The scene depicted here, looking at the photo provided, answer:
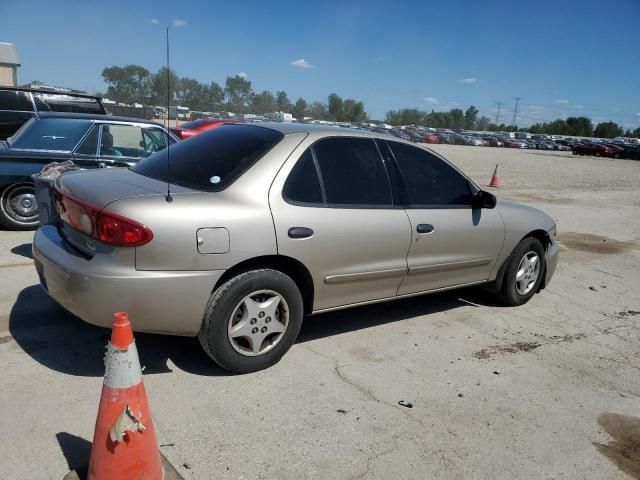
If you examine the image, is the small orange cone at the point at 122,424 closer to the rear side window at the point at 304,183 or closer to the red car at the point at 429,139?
the rear side window at the point at 304,183

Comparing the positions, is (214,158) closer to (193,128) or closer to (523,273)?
(523,273)

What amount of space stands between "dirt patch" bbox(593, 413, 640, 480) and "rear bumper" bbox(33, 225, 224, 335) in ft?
8.24

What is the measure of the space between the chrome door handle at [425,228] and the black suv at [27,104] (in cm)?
867

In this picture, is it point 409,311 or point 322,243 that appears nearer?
point 322,243

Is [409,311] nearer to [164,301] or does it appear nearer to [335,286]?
[335,286]

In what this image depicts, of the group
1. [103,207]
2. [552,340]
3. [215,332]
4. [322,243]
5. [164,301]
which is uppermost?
[103,207]

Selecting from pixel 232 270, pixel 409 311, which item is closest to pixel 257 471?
pixel 232 270

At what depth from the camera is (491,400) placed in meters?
3.53

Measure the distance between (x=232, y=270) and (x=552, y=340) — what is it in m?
3.02

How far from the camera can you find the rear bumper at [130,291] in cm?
298

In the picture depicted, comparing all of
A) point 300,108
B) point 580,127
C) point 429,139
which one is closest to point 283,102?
point 300,108

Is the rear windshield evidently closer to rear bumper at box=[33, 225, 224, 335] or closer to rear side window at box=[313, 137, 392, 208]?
rear side window at box=[313, 137, 392, 208]

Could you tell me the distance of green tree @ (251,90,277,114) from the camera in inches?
3179

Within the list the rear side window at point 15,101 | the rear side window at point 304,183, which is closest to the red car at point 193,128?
the rear side window at point 15,101
